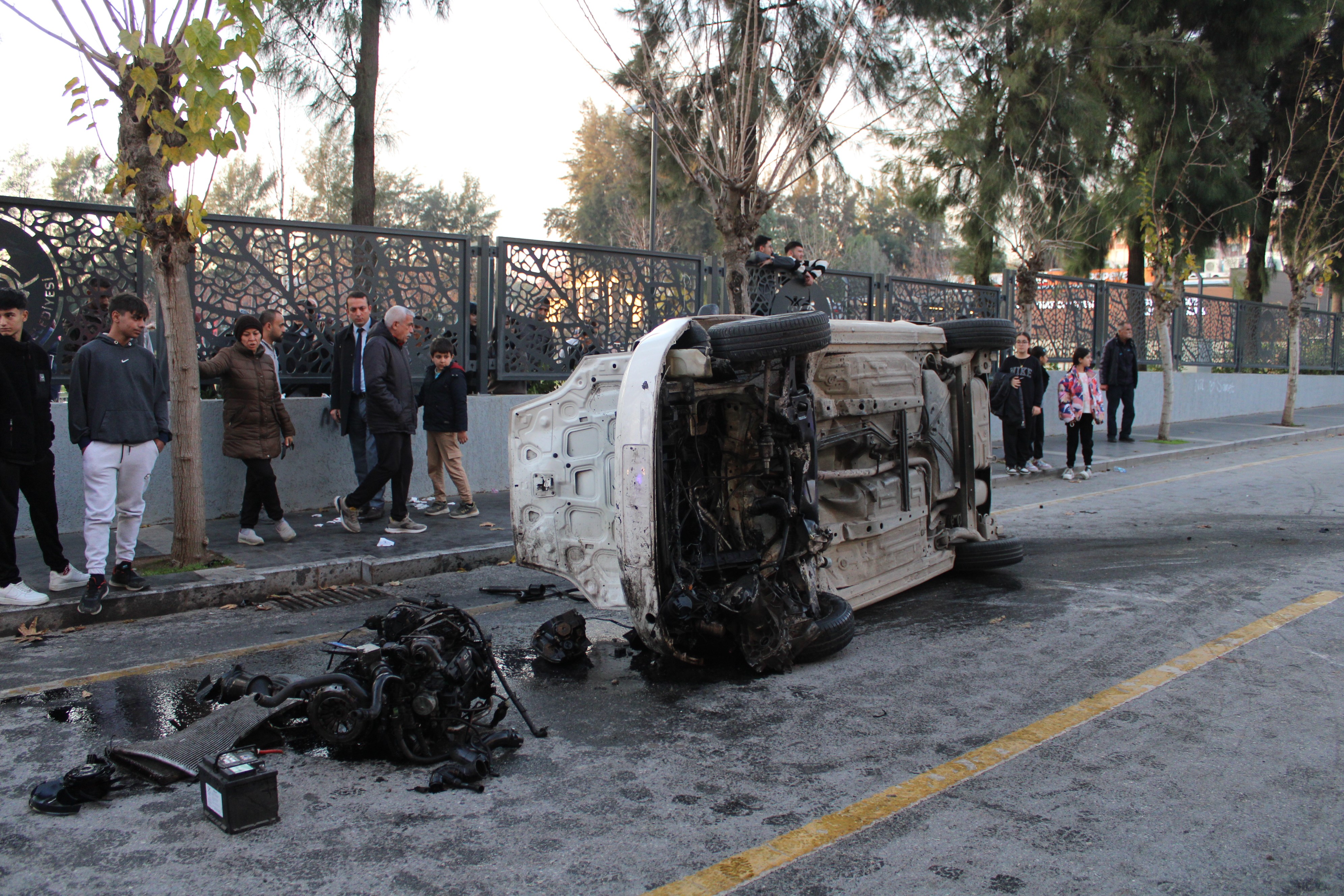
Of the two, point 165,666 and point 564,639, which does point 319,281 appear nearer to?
point 165,666

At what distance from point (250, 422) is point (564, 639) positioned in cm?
413

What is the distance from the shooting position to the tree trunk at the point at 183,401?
6.75 m

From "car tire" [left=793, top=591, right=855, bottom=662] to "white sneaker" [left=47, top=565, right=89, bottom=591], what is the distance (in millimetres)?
4586

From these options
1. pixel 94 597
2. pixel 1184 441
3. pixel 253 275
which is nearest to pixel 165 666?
pixel 94 597

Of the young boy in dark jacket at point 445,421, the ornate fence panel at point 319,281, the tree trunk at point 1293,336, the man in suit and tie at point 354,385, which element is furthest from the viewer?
the tree trunk at point 1293,336

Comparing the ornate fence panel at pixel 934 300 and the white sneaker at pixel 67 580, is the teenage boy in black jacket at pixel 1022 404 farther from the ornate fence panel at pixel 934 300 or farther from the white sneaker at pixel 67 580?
the white sneaker at pixel 67 580

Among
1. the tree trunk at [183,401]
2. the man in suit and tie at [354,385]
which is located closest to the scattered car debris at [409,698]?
the tree trunk at [183,401]

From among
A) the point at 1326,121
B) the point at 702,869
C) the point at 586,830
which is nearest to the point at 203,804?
the point at 586,830

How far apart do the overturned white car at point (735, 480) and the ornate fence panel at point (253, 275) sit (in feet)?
15.1

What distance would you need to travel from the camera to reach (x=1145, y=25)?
20.0 metres

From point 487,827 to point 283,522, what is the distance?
5372 millimetres

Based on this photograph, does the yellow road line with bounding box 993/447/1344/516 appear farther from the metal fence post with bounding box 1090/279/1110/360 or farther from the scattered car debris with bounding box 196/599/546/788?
the scattered car debris with bounding box 196/599/546/788

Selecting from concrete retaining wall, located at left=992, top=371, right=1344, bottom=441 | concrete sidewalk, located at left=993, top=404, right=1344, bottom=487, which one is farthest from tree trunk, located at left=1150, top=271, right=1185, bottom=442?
concrete retaining wall, located at left=992, top=371, right=1344, bottom=441

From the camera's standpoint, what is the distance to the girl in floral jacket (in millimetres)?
12484
